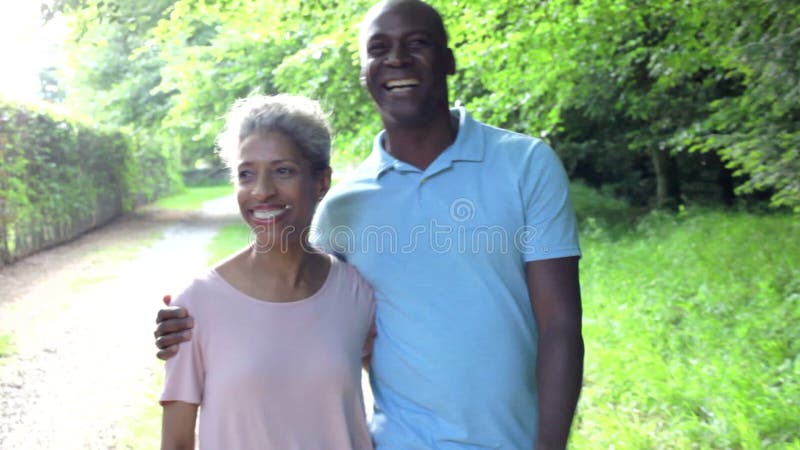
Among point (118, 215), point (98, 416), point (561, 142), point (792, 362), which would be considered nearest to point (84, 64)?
point (118, 215)

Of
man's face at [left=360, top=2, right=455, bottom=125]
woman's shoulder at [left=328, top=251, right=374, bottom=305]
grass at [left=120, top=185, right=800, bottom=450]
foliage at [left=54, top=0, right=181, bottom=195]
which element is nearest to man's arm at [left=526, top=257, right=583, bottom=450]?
woman's shoulder at [left=328, top=251, right=374, bottom=305]

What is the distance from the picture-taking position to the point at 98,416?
560 centimetres

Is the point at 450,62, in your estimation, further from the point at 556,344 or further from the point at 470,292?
the point at 556,344

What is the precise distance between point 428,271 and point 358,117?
1200cm

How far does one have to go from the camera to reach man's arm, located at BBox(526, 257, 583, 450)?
6.33 feet

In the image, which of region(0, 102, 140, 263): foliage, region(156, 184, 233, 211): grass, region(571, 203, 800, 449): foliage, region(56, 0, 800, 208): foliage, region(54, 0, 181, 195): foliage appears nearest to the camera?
region(571, 203, 800, 449): foliage

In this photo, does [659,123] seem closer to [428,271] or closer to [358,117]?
[358,117]

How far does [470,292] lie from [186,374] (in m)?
0.76

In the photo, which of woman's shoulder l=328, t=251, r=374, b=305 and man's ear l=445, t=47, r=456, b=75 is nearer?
woman's shoulder l=328, t=251, r=374, b=305

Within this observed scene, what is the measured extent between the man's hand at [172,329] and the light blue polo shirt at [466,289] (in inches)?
20.9

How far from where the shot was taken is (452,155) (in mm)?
2178

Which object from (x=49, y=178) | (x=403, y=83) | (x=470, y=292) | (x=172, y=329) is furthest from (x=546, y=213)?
(x=49, y=178)

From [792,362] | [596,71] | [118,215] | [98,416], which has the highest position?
[596,71]

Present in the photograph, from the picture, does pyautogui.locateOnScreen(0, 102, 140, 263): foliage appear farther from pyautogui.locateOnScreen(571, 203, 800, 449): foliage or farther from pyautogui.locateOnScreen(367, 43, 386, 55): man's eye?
pyautogui.locateOnScreen(367, 43, 386, 55): man's eye
